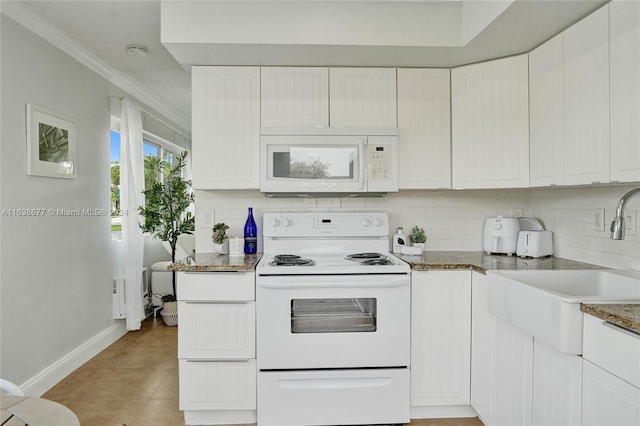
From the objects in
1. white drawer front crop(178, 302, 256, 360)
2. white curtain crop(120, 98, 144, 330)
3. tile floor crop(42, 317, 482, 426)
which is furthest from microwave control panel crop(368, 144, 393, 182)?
white curtain crop(120, 98, 144, 330)

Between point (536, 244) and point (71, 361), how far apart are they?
11.3 ft

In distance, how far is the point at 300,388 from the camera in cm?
211

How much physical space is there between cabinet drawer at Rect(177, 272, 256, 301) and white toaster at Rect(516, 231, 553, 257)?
1.74 metres

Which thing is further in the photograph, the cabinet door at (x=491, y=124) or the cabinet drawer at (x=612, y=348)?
the cabinet door at (x=491, y=124)

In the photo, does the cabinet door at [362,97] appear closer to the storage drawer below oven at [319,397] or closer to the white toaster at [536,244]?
the white toaster at [536,244]

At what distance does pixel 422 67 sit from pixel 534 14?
2.57 ft

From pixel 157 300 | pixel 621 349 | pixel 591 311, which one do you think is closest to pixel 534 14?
pixel 591 311

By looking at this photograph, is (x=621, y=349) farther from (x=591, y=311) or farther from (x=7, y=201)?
(x=7, y=201)

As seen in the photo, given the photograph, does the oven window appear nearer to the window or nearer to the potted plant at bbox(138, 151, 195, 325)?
the potted plant at bbox(138, 151, 195, 325)

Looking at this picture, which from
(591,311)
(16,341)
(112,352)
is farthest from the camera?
(112,352)

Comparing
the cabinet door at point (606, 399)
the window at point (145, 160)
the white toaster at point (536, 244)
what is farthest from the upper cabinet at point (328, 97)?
the window at point (145, 160)

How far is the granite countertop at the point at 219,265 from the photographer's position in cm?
212

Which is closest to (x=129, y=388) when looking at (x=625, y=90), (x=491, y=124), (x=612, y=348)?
(x=612, y=348)

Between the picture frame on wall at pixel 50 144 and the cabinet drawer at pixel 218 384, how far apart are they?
1.64 meters
